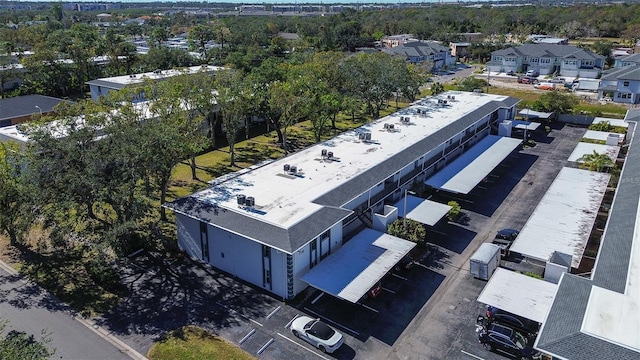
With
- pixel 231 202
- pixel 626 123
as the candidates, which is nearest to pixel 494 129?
pixel 626 123

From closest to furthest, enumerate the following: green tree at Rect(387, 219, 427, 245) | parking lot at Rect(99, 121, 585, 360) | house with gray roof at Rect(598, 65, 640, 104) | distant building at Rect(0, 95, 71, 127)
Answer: parking lot at Rect(99, 121, 585, 360) < green tree at Rect(387, 219, 427, 245) < distant building at Rect(0, 95, 71, 127) < house with gray roof at Rect(598, 65, 640, 104)

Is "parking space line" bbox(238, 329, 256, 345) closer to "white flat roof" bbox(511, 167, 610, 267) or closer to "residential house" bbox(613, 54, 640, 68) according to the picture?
"white flat roof" bbox(511, 167, 610, 267)

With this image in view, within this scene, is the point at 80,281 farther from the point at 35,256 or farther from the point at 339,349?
the point at 339,349

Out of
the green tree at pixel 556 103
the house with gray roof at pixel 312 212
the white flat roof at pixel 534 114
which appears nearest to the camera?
the house with gray roof at pixel 312 212

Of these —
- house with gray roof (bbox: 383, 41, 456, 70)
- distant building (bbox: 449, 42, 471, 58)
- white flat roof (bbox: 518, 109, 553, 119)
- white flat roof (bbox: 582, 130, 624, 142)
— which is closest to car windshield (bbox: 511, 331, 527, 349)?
white flat roof (bbox: 582, 130, 624, 142)

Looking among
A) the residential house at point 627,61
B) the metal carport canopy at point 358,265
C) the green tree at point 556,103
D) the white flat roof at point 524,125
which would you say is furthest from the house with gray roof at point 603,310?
the residential house at point 627,61

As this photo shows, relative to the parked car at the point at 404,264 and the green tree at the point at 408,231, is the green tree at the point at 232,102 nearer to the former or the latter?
the green tree at the point at 408,231

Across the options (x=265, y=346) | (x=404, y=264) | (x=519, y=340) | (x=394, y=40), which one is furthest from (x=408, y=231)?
(x=394, y=40)
